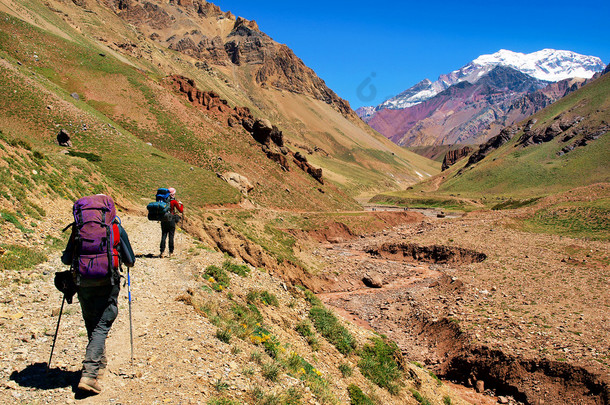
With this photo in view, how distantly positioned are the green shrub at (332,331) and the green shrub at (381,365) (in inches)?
23.8

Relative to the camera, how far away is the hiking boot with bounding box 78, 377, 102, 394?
525 cm

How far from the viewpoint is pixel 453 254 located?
35.6m

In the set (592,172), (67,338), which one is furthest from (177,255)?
(592,172)

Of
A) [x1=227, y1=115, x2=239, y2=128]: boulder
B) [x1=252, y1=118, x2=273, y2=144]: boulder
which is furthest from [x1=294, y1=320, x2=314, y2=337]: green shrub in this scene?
[x1=252, y1=118, x2=273, y2=144]: boulder

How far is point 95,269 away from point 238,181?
4218 cm

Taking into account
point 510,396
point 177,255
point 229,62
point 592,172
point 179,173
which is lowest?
point 510,396

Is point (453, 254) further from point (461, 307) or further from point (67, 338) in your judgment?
point (67, 338)

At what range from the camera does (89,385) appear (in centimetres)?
532

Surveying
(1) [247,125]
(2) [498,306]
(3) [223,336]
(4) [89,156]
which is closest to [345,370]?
(3) [223,336]

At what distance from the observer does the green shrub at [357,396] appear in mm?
9211

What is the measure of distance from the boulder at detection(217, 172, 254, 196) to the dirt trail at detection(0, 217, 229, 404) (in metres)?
36.8

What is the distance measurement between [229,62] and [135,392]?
210 m

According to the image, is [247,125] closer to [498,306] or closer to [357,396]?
[498,306]

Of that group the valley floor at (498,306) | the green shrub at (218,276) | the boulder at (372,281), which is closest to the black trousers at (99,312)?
the green shrub at (218,276)
